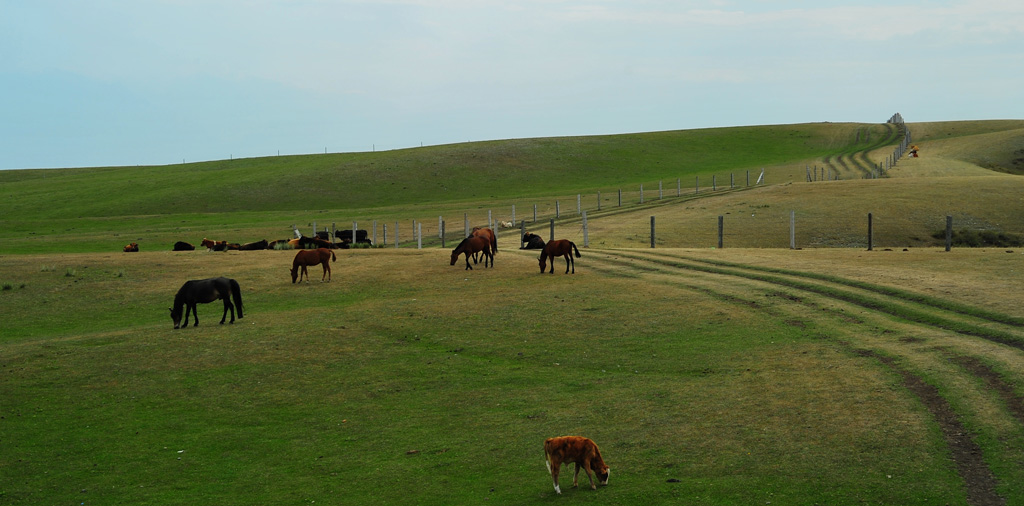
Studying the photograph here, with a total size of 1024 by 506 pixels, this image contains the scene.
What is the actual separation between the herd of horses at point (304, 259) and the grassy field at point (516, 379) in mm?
745

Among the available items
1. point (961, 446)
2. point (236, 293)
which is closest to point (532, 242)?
point (236, 293)

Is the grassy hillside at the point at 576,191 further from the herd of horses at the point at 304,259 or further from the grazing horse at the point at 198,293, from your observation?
the grazing horse at the point at 198,293

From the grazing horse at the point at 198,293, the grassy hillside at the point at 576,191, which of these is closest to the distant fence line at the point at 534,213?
the grassy hillside at the point at 576,191

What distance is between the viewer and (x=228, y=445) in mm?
13688

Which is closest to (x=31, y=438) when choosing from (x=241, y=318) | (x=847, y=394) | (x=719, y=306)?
(x=241, y=318)

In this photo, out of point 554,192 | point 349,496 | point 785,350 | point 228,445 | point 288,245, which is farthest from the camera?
point 554,192

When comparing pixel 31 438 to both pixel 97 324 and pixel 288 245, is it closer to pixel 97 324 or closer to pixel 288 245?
pixel 97 324

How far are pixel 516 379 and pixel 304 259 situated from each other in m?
15.6

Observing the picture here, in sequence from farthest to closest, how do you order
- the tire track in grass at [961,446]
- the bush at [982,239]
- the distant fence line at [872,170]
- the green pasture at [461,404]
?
1. the distant fence line at [872,170]
2. the bush at [982,239]
3. the green pasture at [461,404]
4. the tire track in grass at [961,446]

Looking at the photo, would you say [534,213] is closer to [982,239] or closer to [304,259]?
[982,239]

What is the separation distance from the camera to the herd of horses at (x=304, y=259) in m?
22.8

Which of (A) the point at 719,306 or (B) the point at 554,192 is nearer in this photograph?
(A) the point at 719,306

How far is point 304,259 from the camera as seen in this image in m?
30.3

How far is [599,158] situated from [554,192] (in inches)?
1195
